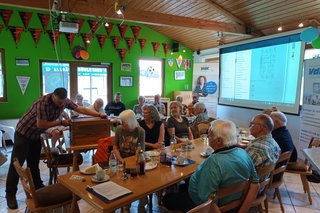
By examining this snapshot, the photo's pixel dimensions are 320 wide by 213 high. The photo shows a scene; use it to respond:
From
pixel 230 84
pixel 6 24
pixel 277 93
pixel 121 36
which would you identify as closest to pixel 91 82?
pixel 121 36

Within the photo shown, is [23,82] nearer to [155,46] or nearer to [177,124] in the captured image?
[155,46]

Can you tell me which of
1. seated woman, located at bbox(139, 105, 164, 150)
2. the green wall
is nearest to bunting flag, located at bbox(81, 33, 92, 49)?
the green wall

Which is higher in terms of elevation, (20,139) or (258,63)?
(258,63)

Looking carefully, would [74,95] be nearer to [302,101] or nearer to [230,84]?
[230,84]

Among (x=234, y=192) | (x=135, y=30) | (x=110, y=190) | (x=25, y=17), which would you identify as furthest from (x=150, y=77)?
(x=234, y=192)

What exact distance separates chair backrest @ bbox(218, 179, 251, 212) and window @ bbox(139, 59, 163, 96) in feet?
20.9

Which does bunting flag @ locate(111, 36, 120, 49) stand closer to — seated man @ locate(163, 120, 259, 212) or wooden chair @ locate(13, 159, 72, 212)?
wooden chair @ locate(13, 159, 72, 212)

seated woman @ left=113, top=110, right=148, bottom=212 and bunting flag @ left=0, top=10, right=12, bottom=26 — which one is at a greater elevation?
bunting flag @ left=0, top=10, right=12, bottom=26

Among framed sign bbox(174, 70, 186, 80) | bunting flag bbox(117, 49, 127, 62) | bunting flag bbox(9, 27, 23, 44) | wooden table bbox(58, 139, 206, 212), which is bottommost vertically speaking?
wooden table bbox(58, 139, 206, 212)

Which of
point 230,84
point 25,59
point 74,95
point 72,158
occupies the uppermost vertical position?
A: point 25,59

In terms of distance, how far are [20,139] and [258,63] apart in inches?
201

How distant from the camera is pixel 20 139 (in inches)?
113

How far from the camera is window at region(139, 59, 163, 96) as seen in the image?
798 centimetres

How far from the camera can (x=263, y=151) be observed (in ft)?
7.24
